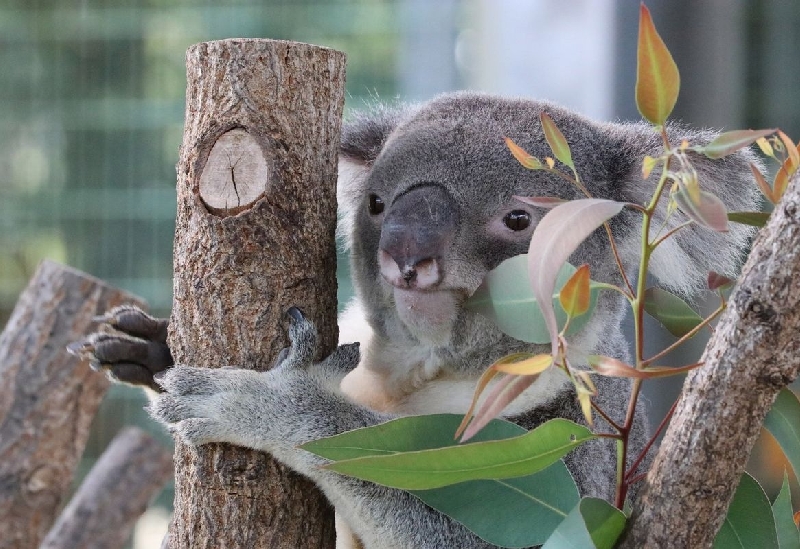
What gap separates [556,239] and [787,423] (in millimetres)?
472

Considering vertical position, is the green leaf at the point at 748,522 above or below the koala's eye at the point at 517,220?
below

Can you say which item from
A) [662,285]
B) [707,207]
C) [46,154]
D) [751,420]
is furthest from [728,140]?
[46,154]

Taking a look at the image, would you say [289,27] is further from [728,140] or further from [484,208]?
[728,140]

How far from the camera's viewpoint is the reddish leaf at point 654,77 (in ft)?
3.59

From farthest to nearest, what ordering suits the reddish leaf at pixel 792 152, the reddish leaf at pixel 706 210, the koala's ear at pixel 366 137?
the koala's ear at pixel 366 137 < the reddish leaf at pixel 792 152 < the reddish leaf at pixel 706 210

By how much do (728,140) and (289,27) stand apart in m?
4.58

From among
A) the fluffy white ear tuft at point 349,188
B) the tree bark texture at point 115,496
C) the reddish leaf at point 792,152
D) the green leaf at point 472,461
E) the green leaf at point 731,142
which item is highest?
the green leaf at point 731,142

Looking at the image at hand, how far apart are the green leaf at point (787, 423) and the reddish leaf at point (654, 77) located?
426 mm

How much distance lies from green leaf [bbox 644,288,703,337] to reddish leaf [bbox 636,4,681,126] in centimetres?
37

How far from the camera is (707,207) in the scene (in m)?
1.05

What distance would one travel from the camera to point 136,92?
544 centimetres

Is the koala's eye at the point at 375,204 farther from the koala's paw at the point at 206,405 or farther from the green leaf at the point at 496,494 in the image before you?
the green leaf at the point at 496,494

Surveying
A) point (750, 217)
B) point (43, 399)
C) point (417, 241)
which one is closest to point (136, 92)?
point (43, 399)

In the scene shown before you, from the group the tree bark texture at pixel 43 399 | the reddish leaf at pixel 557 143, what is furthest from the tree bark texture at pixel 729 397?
the tree bark texture at pixel 43 399
